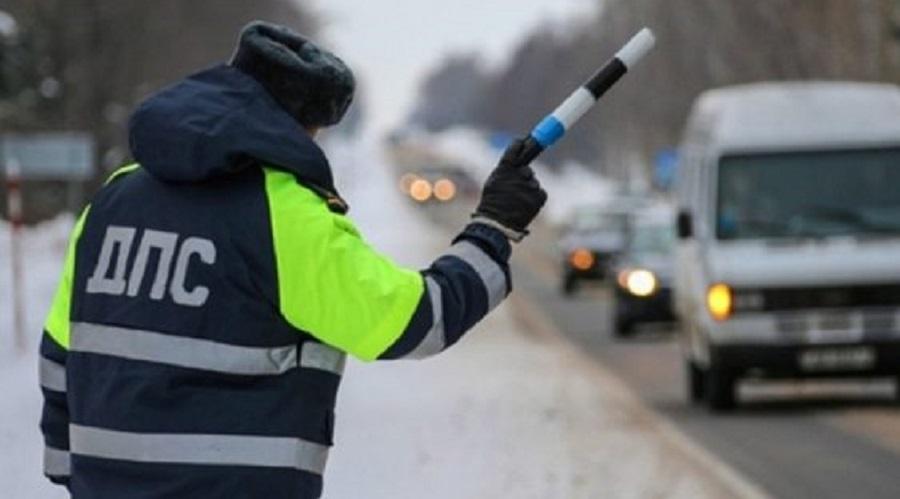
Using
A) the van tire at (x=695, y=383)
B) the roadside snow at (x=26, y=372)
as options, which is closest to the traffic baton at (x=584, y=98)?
the roadside snow at (x=26, y=372)

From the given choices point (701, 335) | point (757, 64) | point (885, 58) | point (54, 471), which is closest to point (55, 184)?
point (757, 64)

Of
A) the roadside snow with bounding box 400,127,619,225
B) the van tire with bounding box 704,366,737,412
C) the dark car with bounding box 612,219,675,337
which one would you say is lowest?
the roadside snow with bounding box 400,127,619,225

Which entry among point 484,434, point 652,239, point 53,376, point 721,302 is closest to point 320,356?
point 53,376

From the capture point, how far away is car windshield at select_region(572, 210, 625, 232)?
51219 mm

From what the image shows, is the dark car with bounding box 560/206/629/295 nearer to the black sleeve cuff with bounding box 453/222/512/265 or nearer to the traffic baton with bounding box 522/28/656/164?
the traffic baton with bounding box 522/28/656/164

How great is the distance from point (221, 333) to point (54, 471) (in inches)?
28.6

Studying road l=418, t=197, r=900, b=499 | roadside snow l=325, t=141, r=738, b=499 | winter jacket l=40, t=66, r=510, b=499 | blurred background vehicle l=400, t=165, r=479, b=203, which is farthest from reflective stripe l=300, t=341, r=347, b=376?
blurred background vehicle l=400, t=165, r=479, b=203

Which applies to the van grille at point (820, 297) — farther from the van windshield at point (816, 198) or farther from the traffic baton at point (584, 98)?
the traffic baton at point (584, 98)

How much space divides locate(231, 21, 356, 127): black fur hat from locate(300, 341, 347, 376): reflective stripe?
445mm

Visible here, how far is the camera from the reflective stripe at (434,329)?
492 centimetres

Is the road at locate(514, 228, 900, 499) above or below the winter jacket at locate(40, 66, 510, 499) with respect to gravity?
below

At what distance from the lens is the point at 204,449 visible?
4.84 meters

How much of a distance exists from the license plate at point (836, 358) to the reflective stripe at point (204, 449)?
642 inches

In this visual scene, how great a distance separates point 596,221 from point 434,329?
46.9 metres
